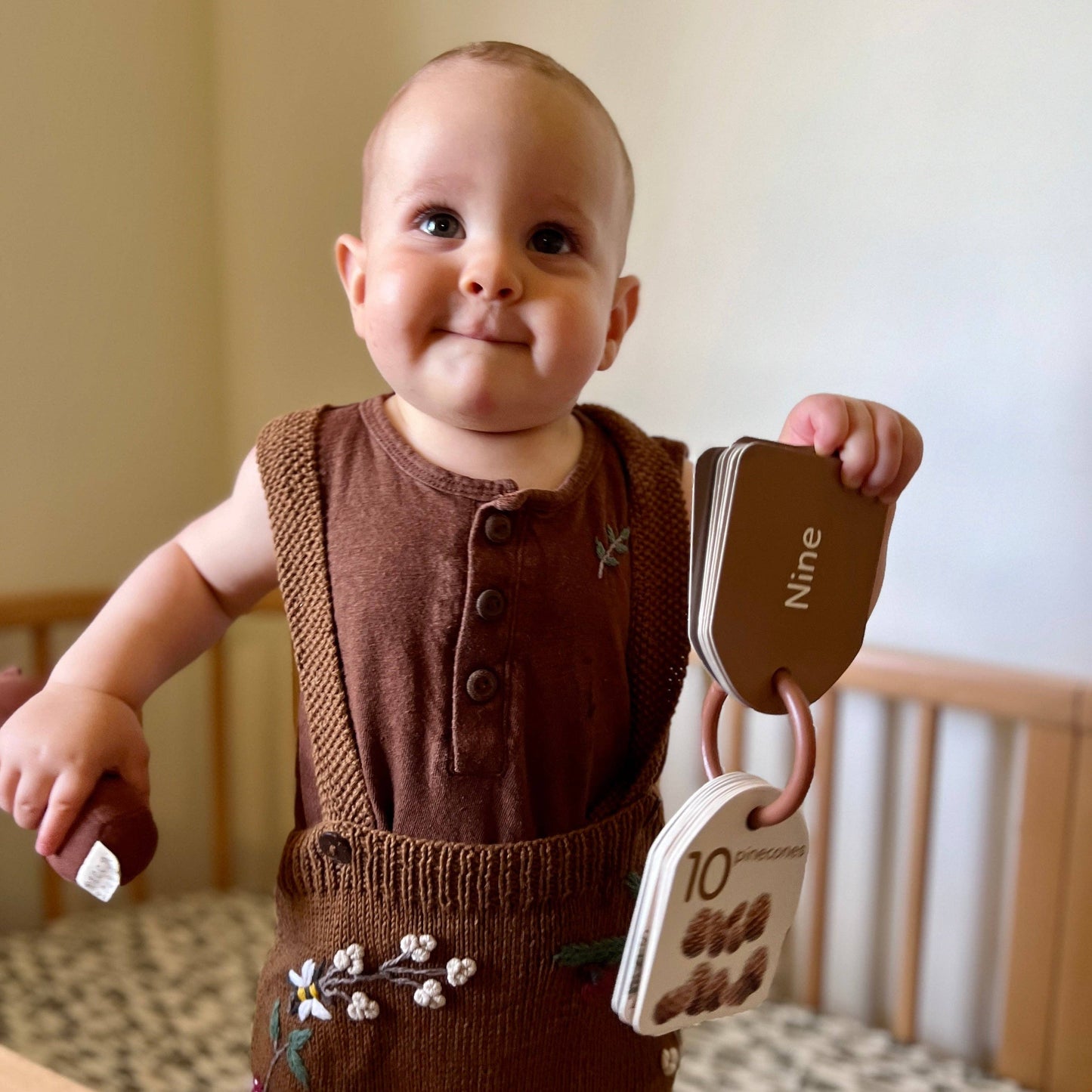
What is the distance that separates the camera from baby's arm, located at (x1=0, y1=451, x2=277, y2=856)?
Result: 532 mm

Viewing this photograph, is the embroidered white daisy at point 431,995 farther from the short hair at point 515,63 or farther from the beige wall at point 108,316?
the beige wall at point 108,316

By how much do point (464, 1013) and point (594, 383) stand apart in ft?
2.57

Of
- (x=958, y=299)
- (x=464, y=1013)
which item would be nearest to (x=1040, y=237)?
(x=958, y=299)

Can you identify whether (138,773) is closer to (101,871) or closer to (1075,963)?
(101,871)

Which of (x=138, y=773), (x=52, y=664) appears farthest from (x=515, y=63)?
(x=52, y=664)

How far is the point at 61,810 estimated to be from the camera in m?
0.52

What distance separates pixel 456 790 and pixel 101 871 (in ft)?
0.55

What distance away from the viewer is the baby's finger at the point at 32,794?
1.74 ft

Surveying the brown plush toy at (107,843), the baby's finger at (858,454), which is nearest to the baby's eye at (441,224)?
the baby's finger at (858,454)

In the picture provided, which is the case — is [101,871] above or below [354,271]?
below

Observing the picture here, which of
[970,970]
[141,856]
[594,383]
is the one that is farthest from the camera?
[594,383]

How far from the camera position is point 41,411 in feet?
3.97

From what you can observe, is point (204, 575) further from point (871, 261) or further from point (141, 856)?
point (871, 261)

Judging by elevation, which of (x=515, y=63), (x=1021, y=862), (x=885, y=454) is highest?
(x=515, y=63)
